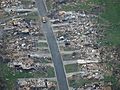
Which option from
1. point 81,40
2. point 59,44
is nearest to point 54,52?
point 59,44

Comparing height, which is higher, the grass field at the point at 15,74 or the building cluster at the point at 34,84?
the grass field at the point at 15,74

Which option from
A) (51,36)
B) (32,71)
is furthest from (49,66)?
(51,36)

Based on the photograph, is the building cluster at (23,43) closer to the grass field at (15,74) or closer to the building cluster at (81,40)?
the grass field at (15,74)

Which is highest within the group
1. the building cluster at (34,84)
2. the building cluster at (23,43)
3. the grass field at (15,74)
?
the building cluster at (23,43)

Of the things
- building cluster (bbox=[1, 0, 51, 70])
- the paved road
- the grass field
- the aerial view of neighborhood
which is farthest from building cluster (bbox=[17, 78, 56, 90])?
building cluster (bbox=[1, 0, 51, 70])

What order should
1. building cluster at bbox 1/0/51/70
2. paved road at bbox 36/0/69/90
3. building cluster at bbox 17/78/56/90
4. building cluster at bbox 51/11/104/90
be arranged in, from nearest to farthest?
building cluster at bbox 17/78/56/90
paved road at bbox 36/0/69/90
building cluster at bbox 51/11/104/90
building cluster at bbox 1/0/51/70

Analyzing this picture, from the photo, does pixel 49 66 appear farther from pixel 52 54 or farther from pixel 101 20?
pixel 101 20

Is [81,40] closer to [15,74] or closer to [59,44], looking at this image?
[59,44]

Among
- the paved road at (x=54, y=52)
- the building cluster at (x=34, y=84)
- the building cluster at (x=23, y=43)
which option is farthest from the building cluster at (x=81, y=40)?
the building cluster at (x=34, y=84)

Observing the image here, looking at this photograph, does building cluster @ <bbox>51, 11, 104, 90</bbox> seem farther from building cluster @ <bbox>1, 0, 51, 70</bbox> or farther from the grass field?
the grass field
